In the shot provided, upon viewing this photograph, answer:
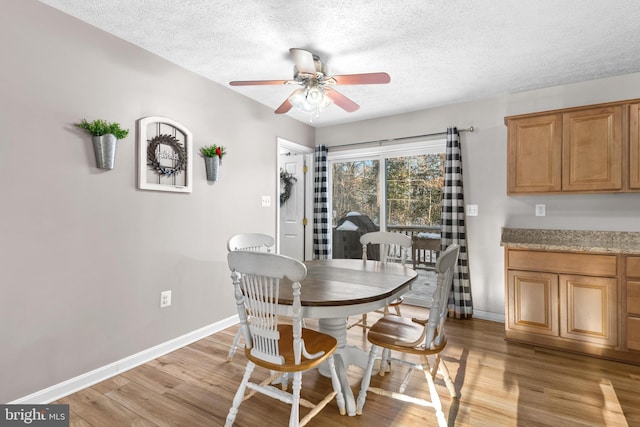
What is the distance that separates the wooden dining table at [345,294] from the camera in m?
1.65

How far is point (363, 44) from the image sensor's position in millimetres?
2420

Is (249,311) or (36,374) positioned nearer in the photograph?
(249,311)

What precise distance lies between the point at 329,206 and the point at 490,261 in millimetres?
2162

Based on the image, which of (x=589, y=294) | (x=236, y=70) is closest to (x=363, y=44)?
(x=236, y=70)

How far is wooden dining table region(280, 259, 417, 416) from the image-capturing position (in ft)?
5.42

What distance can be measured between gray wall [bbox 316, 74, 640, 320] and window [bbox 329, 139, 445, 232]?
1.06 ft

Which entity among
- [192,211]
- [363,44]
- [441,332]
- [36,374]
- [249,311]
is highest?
[363,44]

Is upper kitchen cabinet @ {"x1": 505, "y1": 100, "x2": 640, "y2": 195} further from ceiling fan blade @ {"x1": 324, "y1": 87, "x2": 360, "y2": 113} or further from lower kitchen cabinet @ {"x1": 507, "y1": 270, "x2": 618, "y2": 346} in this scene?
ceiling fan blade @ {"x1": 324, "y1": 87, "x2": 360, "y2": 113}

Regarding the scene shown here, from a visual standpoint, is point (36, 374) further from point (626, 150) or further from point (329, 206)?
point (626, 150)

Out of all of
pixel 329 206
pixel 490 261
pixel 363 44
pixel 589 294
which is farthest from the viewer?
pixel 329 206

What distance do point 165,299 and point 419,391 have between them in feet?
6.90

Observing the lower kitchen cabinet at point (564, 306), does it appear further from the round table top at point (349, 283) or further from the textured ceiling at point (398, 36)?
the textured ceiling at point (398, 36)

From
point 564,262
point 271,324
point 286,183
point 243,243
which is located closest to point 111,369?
point 243,243

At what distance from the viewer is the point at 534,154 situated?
310cm
